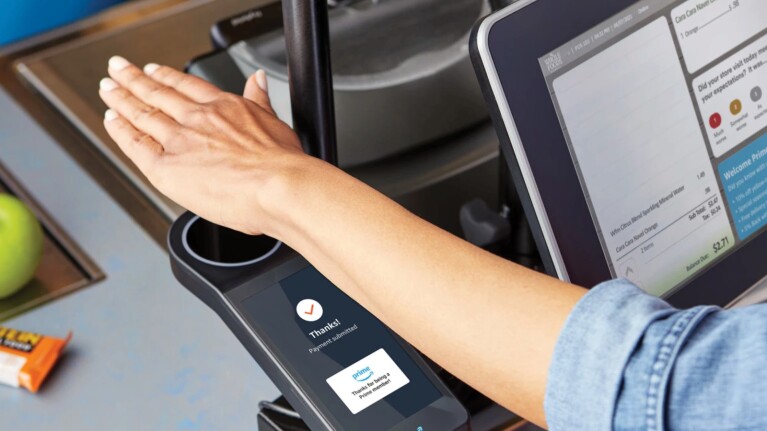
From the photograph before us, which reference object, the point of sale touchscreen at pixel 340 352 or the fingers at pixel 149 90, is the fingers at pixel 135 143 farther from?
the point of sale touchscreen at pixel 340 352

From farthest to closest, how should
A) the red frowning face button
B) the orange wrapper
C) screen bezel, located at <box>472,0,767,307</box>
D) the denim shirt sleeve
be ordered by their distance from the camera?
1. the orange wrapper
2. the red frowning face button
3. screen bezel, located at <box>472,0,767,307</box>
4. the denim shirt sleeve

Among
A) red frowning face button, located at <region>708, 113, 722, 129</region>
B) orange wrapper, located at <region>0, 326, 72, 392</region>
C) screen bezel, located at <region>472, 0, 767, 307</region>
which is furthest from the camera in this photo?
orange wrapper, located at <region>0, 326, 72, 392</region>

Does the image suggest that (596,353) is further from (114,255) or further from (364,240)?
(114,255)

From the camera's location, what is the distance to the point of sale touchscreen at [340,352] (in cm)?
75

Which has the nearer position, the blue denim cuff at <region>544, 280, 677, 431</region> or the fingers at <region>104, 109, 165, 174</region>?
the blue denim cuff at <region>544, 280, 677, 431</region>

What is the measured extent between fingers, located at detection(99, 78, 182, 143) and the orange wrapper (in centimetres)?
23

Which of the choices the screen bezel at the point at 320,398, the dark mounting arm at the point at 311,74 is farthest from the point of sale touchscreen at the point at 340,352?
the dark mounting arm at the point at 311,74

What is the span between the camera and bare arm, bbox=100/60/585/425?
26.0 inches

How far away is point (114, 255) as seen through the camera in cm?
112

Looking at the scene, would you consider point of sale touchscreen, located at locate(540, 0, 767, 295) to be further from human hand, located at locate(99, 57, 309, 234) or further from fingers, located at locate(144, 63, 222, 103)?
fingers, located at locate(144, 63, 222, 103)

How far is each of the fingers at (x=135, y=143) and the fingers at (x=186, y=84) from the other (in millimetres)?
58

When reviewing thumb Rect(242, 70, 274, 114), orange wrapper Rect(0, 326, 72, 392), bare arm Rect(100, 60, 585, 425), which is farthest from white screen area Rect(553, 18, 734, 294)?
orange wrapper Rect(0, 326, 72, 392)

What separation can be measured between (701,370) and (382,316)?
0.23 m

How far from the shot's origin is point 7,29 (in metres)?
1.90
